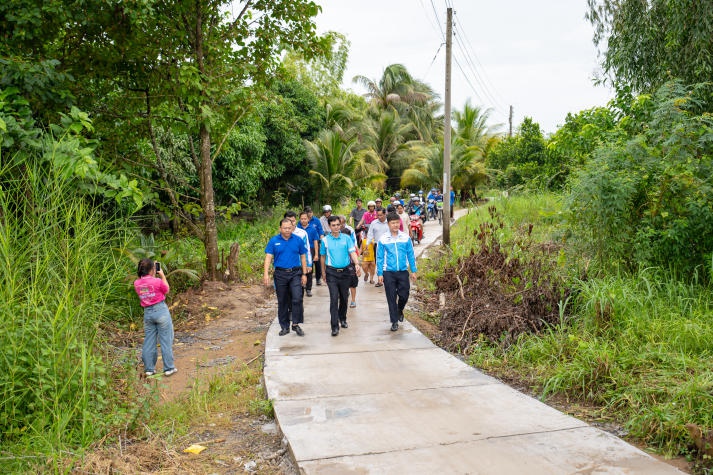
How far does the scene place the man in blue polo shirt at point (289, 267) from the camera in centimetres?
790

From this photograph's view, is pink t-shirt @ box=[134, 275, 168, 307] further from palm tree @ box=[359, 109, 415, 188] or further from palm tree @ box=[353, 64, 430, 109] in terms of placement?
palm tree @ box=[353, 64, 430, 109]

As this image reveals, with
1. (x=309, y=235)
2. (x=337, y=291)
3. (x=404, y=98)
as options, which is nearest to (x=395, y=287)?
(x=337, y=291)

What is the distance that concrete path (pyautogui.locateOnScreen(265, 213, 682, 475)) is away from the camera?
162 inches

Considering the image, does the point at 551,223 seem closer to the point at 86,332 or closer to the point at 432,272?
the point at 432,272

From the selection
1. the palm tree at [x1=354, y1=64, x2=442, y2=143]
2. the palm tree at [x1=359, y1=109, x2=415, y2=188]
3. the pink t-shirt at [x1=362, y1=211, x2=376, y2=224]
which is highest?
the palm tree at [x1=354, y1=64, x2=442, y2=143]

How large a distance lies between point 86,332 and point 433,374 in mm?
3479

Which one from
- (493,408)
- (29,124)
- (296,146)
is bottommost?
(493,408)

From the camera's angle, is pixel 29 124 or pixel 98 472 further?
pixel 29 124

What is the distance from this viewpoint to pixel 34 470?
3664 mm

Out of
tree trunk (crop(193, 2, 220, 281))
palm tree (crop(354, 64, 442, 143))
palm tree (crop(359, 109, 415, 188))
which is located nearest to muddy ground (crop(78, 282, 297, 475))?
tree trunk (crop(193, 2, 220, 281))

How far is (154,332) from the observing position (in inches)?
264

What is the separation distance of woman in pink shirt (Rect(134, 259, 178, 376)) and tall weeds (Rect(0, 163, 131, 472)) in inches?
53.9

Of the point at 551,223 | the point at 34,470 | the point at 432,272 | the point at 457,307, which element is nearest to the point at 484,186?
the point at 551,223

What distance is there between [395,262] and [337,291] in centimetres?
93
